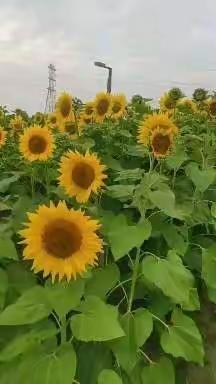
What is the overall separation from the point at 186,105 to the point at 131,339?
171cm

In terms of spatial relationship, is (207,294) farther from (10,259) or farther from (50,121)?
(50,121)

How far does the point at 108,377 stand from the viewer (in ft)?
4.42

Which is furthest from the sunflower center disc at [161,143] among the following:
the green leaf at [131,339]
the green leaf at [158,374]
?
the green leaf at [158,374]

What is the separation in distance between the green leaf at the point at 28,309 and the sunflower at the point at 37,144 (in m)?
0.60

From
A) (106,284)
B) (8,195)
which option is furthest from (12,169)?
(106,284)

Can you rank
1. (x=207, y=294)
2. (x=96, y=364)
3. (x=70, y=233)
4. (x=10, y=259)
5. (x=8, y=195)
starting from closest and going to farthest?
(x=70, y=233) < (x=96, y=364) < (x=10, y=259) < (x=207, y=294) < (x=8, y=195)

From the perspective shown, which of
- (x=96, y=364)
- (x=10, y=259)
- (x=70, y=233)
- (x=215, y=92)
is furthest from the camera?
(x=215, y=92)

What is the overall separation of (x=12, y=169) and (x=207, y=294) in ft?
2.83

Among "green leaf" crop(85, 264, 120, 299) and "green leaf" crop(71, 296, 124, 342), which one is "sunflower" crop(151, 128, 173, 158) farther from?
"green leaf" crop(71, 296, 124, 342)

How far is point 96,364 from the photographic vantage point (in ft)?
4.80

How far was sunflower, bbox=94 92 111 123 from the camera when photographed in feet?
7.84

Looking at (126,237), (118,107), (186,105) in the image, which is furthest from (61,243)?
(186,105)

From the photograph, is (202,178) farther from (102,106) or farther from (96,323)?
(102,106)

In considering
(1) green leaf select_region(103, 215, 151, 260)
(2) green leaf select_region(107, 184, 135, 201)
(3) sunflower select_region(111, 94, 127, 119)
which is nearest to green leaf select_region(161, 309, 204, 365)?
(1) green leaf select_region(103, 215, 151, 260)
